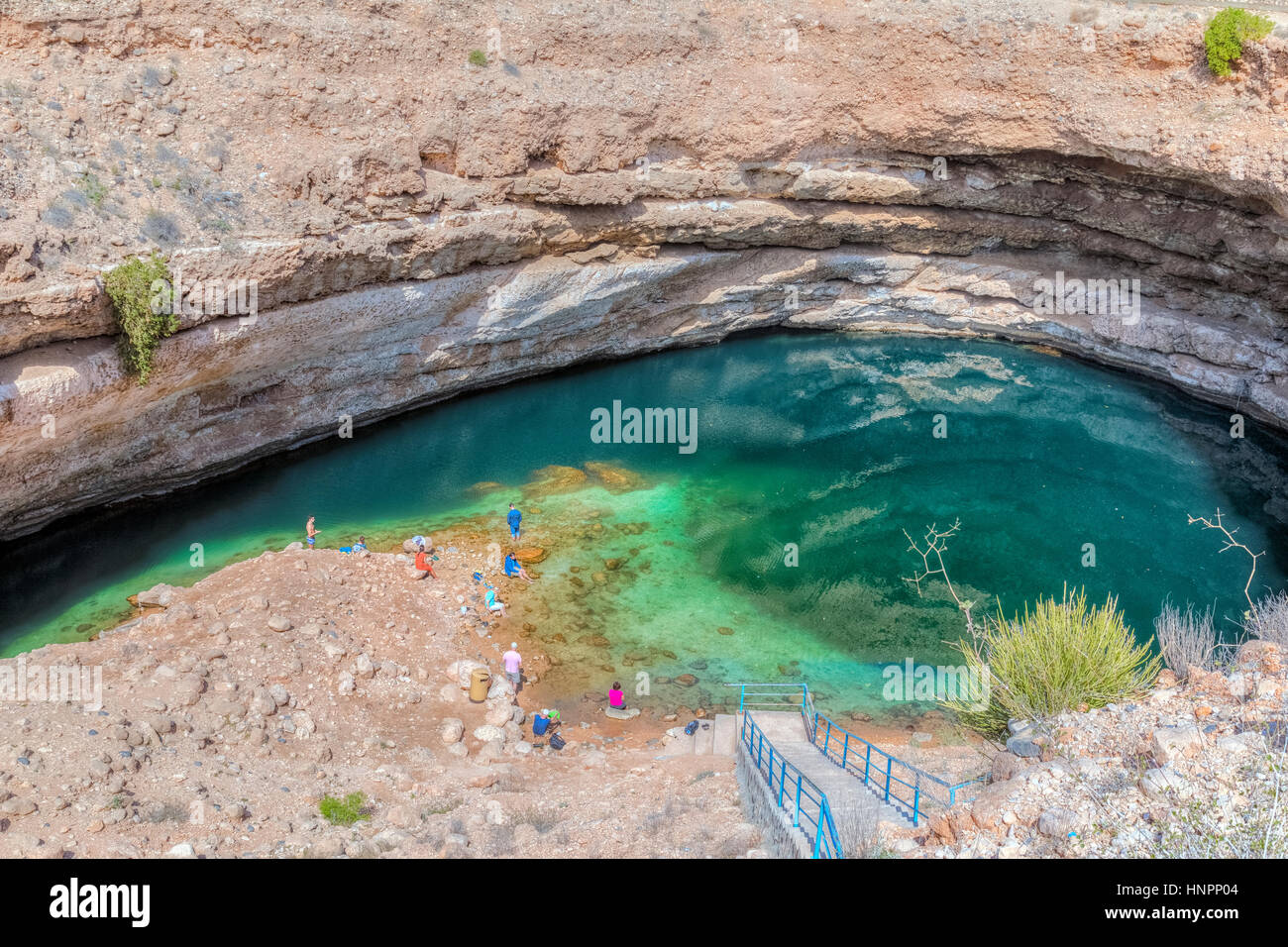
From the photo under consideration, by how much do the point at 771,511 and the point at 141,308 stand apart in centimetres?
1663

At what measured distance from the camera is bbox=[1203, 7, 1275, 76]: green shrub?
79.9 feet

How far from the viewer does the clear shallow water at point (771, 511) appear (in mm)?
22422

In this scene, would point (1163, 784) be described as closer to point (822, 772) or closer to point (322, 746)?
point (822, 772)

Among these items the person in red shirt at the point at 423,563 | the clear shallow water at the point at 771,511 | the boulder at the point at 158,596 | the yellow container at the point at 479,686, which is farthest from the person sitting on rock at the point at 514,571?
the boulder at the point at 158,596

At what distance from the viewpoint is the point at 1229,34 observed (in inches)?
971

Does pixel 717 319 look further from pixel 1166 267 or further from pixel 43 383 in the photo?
pixel 43 383

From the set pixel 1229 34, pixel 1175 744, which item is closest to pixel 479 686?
pixel 1175 744

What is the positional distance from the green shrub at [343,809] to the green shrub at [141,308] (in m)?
10.9

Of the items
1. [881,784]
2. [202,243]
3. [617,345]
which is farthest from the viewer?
[617,345]

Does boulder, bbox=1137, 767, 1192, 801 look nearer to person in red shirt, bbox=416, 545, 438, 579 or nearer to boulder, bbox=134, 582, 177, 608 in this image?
person in red shirt, bbox=416, 545, 438, 579

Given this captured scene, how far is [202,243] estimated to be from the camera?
68.5 ft

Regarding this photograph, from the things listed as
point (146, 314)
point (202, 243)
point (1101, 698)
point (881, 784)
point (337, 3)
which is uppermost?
point (337, 3)

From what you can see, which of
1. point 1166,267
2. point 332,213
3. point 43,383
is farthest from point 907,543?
point 43,383

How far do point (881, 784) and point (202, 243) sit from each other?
59.2ft
